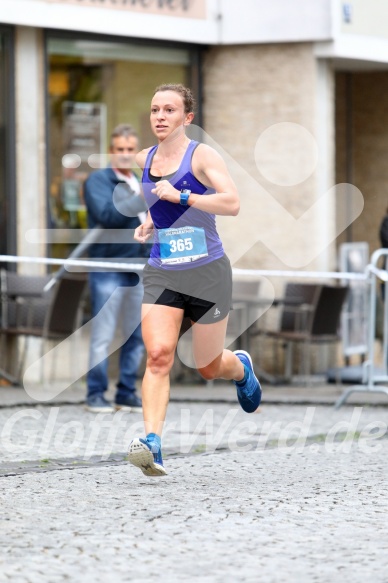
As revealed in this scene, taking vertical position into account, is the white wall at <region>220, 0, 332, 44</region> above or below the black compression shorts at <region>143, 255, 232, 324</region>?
above

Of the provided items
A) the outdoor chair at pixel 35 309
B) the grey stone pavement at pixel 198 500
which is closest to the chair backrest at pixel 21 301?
the outdoor chair at pixel 35 309

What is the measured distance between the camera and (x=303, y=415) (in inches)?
458

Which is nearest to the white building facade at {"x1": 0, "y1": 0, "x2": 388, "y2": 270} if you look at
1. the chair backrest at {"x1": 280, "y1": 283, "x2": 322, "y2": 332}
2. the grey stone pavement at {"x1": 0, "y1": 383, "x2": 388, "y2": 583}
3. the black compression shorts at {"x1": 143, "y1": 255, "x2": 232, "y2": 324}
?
the chair backrest at {"x1": 280, "y1": 283, "x2": 322, "y2": 332}

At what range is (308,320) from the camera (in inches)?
603

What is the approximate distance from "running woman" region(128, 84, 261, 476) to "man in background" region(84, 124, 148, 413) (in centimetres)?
330

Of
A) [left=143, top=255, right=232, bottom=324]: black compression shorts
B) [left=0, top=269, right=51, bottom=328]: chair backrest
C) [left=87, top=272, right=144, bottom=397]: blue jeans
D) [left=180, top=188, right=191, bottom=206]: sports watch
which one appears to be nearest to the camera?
[left=180, top=188, right=191, bottom=206]: sports watch

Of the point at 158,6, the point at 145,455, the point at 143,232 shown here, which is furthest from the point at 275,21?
the point at 145,455

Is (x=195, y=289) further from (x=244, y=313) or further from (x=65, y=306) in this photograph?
(x=244, y=313)

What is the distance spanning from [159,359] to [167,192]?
0.83 m

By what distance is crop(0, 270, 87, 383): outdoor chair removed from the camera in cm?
1346

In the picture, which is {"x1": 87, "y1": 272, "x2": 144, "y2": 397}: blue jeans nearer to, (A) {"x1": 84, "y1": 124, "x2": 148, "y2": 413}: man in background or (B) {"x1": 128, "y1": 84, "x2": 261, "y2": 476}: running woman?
(A) {"x1": 84, "y1": 124, "x2": 148, "y2": 413}: man in background

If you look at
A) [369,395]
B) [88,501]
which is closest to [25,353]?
[369,395]

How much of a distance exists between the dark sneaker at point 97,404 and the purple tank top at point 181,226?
3.90 metres

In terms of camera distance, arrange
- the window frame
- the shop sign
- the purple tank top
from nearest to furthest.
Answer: the purple tank top → the window frame → the shop sign
